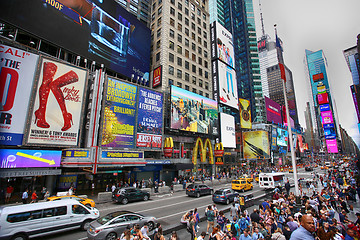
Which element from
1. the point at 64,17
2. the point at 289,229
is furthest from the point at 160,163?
the point at 64,17

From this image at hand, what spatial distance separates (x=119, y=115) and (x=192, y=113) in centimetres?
1709

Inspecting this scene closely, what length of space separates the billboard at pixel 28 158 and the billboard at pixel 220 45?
47218 millimetres

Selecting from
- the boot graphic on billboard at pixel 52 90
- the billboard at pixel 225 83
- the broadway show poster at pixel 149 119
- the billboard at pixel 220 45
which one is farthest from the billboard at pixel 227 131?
the boot graphic on billboard at pixel 52 90

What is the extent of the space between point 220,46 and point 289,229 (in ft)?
184

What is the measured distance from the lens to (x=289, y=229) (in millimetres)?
8180

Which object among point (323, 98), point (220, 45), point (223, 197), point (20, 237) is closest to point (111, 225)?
point (20, 237)

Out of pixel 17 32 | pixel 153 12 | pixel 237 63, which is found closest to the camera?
pixel 17 32

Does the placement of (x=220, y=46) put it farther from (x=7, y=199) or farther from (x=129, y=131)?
(x=7, y=199)

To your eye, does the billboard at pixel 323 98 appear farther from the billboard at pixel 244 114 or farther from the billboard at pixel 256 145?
the billboard at pixel 244 114

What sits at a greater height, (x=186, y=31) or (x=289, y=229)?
(x=186, y=31)

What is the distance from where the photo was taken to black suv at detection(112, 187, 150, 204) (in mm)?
19375

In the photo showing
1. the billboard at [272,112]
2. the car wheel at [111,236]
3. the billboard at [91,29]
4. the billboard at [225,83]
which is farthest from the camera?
the billboard at [272,112]

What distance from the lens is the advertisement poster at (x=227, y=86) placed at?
52.5m

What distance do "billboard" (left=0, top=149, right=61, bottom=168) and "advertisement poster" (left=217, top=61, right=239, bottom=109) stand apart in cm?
4048
